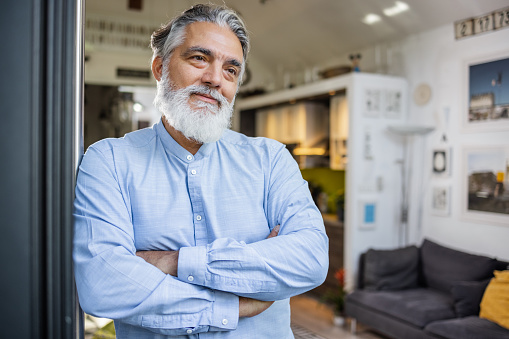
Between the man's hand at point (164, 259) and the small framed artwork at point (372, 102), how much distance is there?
158 inches

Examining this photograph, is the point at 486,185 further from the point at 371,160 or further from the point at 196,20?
the point at 196,20

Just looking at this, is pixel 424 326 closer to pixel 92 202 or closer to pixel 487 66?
pixel 487 66

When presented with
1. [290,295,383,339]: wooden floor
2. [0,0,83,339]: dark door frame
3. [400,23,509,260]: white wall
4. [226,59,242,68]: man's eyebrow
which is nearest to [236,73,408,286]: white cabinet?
[400,23,509,260]: white wall


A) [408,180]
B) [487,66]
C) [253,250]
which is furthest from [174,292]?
[408,180]

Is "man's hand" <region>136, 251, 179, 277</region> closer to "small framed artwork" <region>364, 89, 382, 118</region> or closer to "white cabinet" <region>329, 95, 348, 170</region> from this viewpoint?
"small framed artwork" <region>364, 89, 382, 118</region>

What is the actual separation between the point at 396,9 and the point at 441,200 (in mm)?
2071

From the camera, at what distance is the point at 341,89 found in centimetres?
517

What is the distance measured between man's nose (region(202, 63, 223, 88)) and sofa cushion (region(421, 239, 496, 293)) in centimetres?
330

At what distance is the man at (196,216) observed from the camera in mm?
1086

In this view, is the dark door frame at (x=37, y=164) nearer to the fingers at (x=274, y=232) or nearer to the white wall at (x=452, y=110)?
the fingers at (x=274, y=232)

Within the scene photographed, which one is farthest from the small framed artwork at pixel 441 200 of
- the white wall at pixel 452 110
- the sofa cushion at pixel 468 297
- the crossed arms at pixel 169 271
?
the crossed arms at pixel 169 271

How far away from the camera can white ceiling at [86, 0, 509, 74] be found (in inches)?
176

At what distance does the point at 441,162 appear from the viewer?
15.1 ft

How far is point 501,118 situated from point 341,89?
1.77 meters
